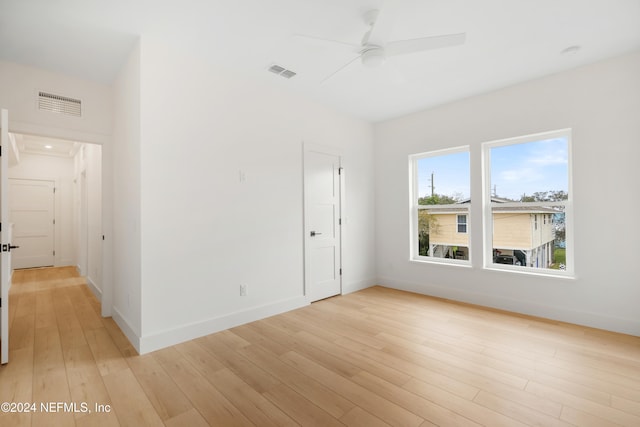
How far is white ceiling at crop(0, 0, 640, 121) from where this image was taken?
2.37 metres

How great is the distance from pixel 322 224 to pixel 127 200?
2571 mm

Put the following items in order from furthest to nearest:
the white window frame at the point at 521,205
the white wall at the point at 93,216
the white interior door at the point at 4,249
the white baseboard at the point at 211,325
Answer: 1. the white wall at the point at 93,216
2. the white window frame at the point at 521,205
3. the white baseboard at the point at 211,325
4. the white interior door at the point at 4,249

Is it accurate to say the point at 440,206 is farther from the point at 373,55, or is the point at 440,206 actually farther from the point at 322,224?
the point at 373,55

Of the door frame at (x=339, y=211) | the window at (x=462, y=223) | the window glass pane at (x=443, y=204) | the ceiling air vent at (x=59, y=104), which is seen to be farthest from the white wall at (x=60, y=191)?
the window at (x=462, y=223)

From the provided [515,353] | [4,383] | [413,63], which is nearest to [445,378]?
[515,353]

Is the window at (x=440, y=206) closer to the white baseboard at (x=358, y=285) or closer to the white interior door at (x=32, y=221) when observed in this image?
the white baseboard at (x=358, y=285)

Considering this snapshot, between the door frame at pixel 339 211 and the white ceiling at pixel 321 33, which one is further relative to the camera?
the door frame at pixel 339 211

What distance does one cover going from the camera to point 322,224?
14.8 ft

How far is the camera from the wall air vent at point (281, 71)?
3377 mm

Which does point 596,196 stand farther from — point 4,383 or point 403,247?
point 4,383

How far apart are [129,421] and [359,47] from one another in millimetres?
3226

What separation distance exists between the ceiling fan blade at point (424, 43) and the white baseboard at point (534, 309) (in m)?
3.35

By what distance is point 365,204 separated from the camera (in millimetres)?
5285

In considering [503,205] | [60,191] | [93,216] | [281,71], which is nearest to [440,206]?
[503,205]
